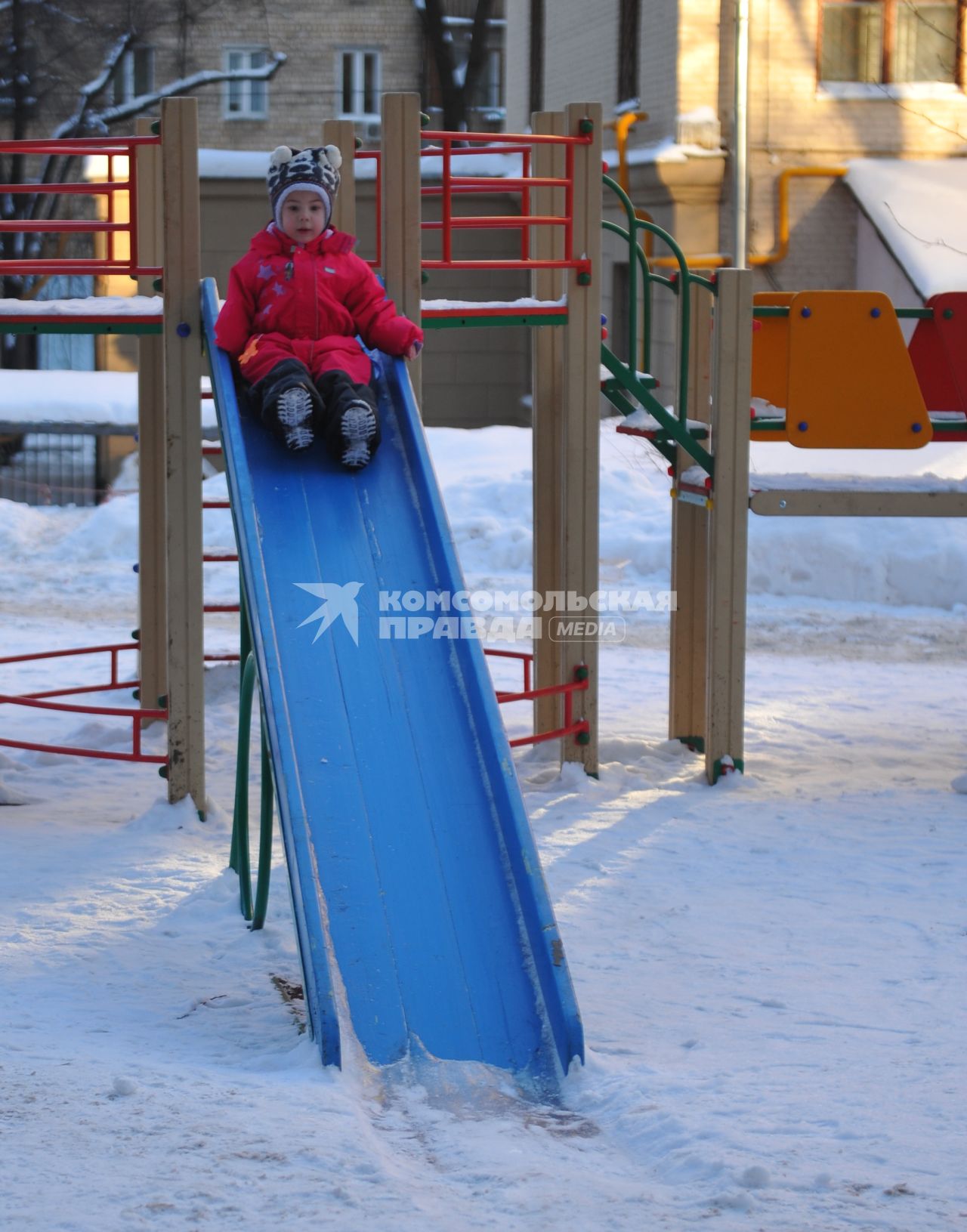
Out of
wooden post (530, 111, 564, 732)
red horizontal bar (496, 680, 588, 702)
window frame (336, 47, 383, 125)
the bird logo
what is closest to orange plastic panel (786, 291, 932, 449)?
wooden post (530, 111, 564, 732)

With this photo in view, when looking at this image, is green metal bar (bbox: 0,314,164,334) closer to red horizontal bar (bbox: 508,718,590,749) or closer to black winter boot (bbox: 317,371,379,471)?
black winter boot (bbox: 317,371,379,471)

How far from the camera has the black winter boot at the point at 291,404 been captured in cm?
575

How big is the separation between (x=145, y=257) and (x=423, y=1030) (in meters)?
4.55

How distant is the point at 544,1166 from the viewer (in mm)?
3707

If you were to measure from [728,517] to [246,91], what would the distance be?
24.3 m

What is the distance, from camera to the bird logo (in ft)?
17.5

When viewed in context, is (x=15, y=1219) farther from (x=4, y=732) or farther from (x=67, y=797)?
(x=4, y=732)

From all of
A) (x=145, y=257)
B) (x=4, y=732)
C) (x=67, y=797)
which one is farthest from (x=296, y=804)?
(x=4, y=732)

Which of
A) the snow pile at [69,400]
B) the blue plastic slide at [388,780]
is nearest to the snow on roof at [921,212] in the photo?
the snow pile at [69,400]

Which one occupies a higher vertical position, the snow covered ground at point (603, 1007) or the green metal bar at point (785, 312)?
the green metal bar at point (785, 312)

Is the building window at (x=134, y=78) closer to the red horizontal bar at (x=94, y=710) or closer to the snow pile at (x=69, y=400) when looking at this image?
the snow pile at (x=69, y=400)

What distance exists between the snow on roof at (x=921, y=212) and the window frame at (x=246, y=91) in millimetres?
16380

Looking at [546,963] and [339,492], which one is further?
[339,492]

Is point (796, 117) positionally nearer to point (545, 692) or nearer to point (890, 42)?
point (890, 42)
